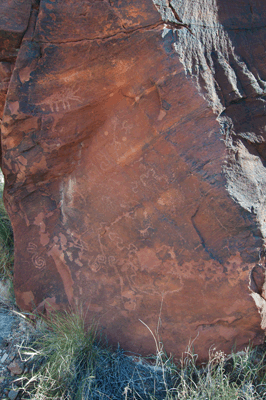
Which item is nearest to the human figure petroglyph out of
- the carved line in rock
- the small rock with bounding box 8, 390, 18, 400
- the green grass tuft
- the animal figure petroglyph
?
the green grass tuft

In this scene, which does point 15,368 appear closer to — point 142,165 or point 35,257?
point 35,257

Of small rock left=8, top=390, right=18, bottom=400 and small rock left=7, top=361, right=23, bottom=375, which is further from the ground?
small rock left=7, top=361, right=23, bottom=375

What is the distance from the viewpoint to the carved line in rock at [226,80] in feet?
5.60

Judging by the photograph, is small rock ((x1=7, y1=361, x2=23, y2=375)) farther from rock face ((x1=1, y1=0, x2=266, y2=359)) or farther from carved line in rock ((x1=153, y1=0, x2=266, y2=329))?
carved line in rock ((x1=153, y1=0, x2=266, y2=329))

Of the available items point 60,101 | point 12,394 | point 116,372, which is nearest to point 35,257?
point 12,394

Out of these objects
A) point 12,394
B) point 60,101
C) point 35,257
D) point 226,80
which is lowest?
point 12,394

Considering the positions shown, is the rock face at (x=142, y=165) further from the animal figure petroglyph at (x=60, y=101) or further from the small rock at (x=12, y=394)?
Answer: the small rock at (x=12, y=394)

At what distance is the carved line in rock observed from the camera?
5.60 ft

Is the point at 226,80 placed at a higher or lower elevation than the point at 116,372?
higher

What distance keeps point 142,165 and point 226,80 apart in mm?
691

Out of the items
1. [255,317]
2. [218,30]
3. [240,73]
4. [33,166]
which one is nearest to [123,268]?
[255,317]

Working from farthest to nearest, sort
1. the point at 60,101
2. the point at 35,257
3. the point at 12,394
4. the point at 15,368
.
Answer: the point at 35,257 < the point at 60,101 < the point at 15,368 < the point at 12,394

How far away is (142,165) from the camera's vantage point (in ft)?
6.24

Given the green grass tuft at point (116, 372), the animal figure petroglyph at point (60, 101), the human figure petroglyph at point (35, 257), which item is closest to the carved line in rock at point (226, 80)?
the green grass tuft at point (116, 372)
